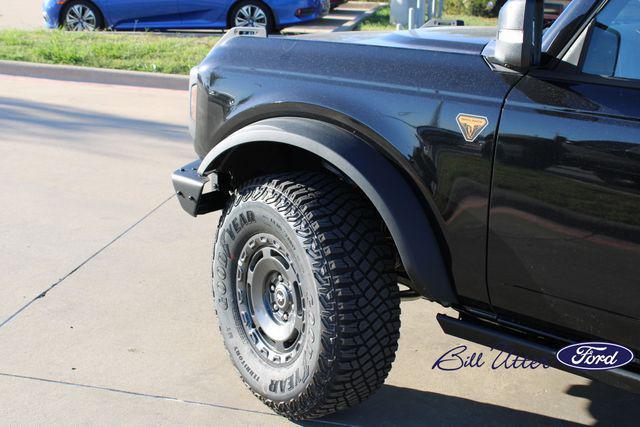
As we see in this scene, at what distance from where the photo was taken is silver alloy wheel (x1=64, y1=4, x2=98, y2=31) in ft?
42.9

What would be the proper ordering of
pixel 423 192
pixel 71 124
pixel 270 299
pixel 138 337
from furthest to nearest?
pixel 71 124, pixel 138 337, pixel 270 299, pixel 423 192

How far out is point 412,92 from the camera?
2.75 metres

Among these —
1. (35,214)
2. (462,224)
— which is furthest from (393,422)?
(35,214)

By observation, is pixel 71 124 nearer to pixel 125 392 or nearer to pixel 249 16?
pixel 125 392

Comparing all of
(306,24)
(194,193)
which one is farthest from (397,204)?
(306,24)

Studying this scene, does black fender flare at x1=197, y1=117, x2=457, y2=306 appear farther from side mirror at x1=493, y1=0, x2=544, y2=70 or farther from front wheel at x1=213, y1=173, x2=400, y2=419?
side mirror at x1=493, y1=0, x2=544, y2=70

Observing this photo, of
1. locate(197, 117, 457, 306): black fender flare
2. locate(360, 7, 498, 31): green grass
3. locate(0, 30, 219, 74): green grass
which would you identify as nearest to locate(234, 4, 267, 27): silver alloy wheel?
locate(0, 30, 219, 74): green grass

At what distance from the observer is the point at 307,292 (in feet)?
9.80

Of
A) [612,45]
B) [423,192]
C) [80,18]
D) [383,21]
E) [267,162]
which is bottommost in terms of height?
[383,21]

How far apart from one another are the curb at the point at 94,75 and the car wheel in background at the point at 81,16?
3130 millimetres

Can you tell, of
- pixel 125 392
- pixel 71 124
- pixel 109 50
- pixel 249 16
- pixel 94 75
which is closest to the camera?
pixel 125 392

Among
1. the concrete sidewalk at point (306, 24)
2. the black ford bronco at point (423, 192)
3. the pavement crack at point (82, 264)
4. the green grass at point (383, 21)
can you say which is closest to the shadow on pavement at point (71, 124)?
the pavement crack at point (82, 264)

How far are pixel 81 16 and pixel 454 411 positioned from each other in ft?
36.9

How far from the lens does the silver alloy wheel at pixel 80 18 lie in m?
13.1
